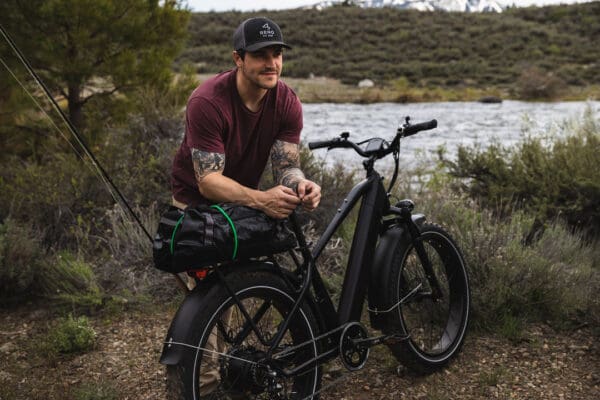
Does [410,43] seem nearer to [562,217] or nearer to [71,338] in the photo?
[562,217]

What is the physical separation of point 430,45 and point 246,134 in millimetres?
34186

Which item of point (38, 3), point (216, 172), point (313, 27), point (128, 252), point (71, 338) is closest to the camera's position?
point (216, 172)

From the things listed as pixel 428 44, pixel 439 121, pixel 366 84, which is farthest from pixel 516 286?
pixel 428 44

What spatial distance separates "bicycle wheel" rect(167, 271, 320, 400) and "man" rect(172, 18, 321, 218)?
0.35 m

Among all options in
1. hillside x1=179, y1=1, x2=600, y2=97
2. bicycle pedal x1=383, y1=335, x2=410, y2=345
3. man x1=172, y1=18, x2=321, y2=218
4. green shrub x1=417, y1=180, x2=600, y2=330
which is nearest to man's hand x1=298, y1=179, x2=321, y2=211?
man x1=172, y1=18, x2=321, y2=218

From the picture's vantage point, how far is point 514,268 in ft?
13.8

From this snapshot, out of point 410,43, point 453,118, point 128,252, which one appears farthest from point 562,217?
point 410,43

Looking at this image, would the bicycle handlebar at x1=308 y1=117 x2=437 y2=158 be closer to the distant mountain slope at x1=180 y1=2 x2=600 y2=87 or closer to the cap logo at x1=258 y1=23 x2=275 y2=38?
the cap logo at x1=258 y1=23 x2=275 y2=38

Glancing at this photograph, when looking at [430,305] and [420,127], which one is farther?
[430,305]

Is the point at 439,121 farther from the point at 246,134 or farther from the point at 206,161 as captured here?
the point at 206,161

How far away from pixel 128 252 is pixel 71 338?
1.12m

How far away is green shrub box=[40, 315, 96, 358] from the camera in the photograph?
13.2 feet

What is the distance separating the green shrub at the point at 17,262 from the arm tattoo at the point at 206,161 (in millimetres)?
2623

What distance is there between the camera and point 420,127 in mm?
3145
